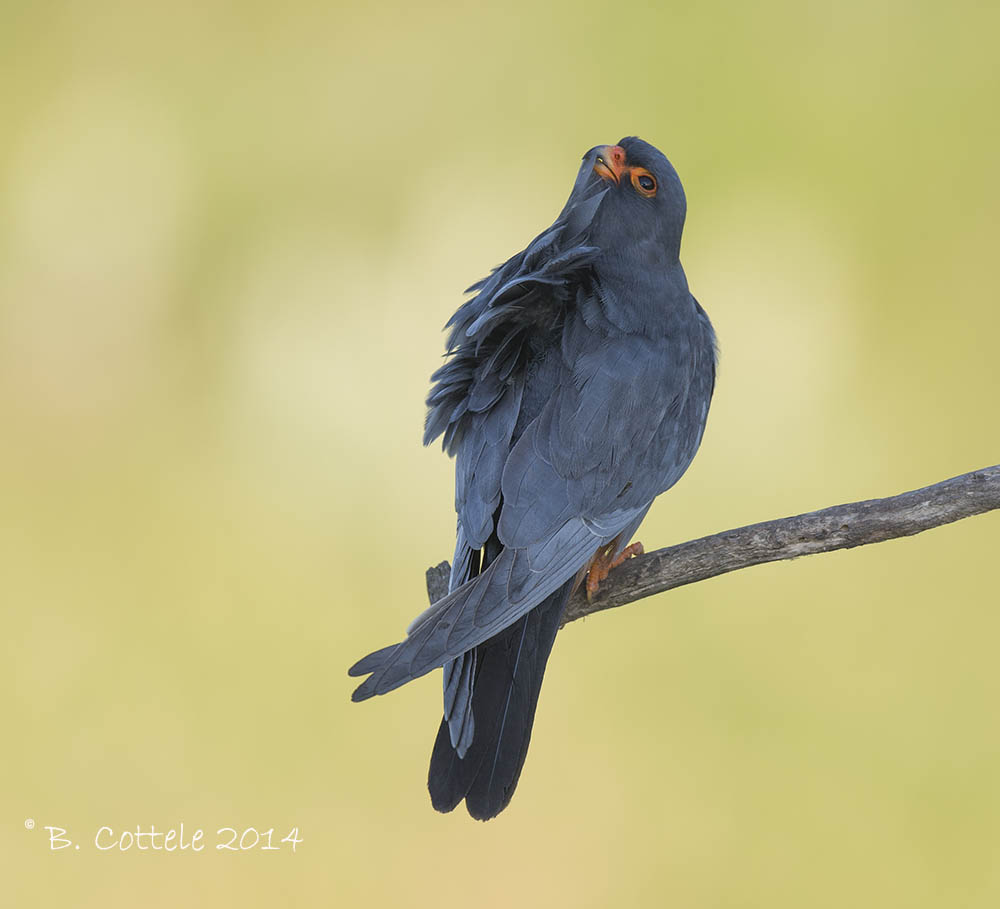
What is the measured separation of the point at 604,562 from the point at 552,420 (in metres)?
0.40

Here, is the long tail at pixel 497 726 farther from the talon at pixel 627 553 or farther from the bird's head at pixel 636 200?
the bird's head at pixel 636 200

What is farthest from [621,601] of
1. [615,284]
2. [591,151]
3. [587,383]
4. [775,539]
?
[591,151]

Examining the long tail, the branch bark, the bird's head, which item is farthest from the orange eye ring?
the long tail

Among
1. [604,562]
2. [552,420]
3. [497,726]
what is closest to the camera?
[497,726]

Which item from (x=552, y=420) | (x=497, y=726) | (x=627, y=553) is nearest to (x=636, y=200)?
(x=552, y=420)

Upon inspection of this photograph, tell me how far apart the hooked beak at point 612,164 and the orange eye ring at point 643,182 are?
32 millimetres

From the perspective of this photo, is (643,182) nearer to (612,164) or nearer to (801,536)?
(612,164)

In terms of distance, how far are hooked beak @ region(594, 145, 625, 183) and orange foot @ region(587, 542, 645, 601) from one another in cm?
82

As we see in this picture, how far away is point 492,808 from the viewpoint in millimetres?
1846

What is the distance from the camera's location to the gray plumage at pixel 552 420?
1867 mm

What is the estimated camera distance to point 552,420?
6.55ft

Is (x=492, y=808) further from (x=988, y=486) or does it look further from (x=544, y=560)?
(x=988, y=486)

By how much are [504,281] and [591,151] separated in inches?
13.6

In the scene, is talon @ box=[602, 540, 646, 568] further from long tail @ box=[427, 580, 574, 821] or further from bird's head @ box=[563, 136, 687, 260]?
bird's head @ box=[563, 136, 687, 260]
